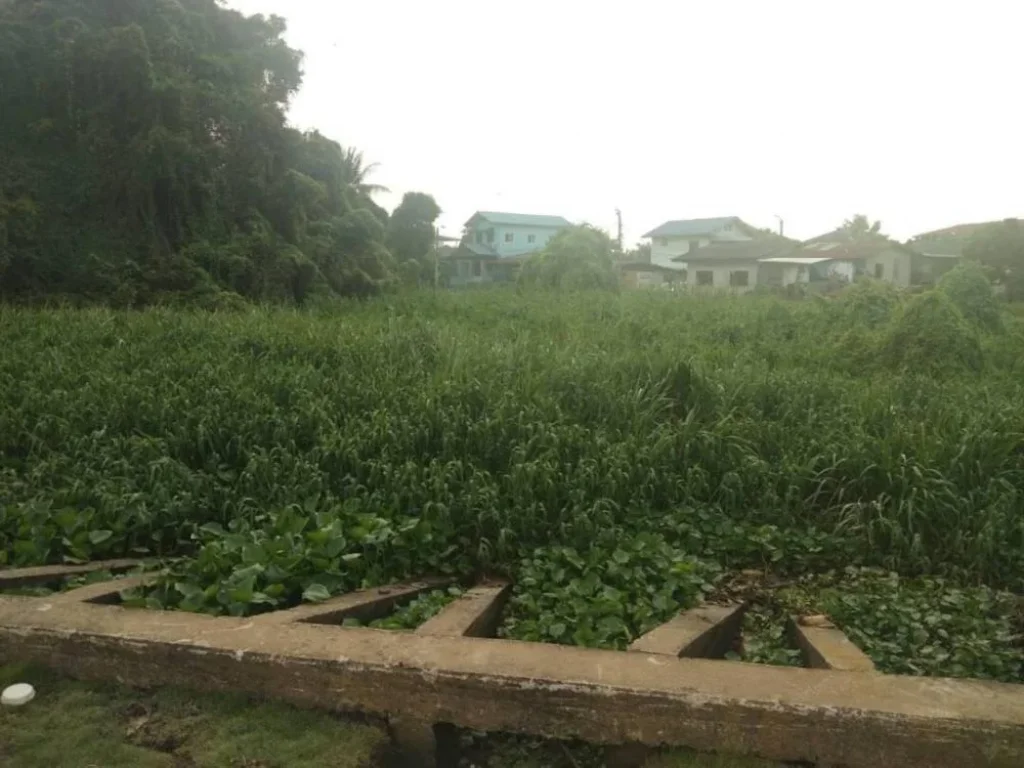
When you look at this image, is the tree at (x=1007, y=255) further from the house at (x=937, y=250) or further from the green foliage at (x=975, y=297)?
the green foliage at (x=975, y=297)

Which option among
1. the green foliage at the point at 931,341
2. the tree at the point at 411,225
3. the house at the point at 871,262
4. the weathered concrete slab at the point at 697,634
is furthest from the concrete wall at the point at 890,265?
the weathered concrete slab at the point at 697,634

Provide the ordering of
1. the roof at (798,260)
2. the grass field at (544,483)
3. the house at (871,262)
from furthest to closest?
the roof at (798,260)
the house at (871,262)
the grass field at (544,483)

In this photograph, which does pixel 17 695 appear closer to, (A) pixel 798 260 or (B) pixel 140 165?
(B) pixel 140 165

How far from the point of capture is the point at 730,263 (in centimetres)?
3219

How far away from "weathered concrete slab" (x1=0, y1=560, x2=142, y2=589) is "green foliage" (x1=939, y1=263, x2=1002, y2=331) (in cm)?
1071

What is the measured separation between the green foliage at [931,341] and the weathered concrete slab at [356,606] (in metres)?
5.84

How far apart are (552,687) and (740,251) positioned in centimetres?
3266

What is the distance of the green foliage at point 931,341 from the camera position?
7.42 meters

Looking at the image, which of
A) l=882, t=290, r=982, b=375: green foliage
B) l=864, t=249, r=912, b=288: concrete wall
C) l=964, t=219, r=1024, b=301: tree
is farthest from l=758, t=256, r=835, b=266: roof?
l=882, t=290, r=982, b=375: green foliage

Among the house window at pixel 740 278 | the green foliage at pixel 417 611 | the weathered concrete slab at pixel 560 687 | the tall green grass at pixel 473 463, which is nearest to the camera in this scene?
the weathered concrete slab at pixel 560 687

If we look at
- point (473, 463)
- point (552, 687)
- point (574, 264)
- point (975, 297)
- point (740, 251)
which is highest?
point (740, 251)

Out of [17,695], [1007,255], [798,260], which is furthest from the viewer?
[798,260]

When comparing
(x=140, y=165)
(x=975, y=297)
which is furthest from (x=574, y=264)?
(x=140, y=165)

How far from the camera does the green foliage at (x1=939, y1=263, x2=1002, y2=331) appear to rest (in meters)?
10.6
